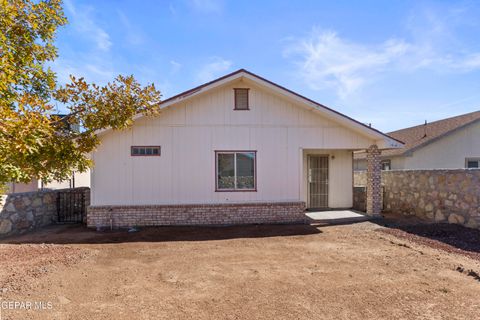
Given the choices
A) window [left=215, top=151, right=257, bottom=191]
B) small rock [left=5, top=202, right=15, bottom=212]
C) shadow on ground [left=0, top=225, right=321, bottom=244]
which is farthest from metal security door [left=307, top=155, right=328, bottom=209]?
small rock [left=5, top=202, right=15, bottom=212]

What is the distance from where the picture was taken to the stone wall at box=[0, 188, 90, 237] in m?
8.80

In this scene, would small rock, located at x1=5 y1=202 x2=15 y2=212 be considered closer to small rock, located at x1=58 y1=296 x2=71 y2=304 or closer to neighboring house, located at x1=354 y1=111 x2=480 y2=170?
small rock, located at x1=58 y1=296 x2=71 y2=304

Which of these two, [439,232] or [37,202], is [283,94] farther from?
[37,202]

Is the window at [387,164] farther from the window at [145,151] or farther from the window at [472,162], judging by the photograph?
the window at [145,151]

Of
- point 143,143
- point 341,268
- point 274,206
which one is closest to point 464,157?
point 274,206

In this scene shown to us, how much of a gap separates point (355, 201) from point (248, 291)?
10.1 meters

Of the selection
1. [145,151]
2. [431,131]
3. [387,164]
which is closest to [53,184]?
[145,151]

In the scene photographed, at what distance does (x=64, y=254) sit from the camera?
6875 mm

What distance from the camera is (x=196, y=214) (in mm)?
10094

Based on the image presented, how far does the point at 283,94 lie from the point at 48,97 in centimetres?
693

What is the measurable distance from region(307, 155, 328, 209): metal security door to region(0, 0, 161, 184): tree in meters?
8.47

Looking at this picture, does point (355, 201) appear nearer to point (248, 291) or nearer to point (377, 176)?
point (377, 176)

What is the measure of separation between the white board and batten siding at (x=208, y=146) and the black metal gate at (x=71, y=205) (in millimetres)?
1983

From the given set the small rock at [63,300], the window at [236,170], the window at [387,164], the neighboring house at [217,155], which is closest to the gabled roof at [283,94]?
the neighboring house at [217,155]
